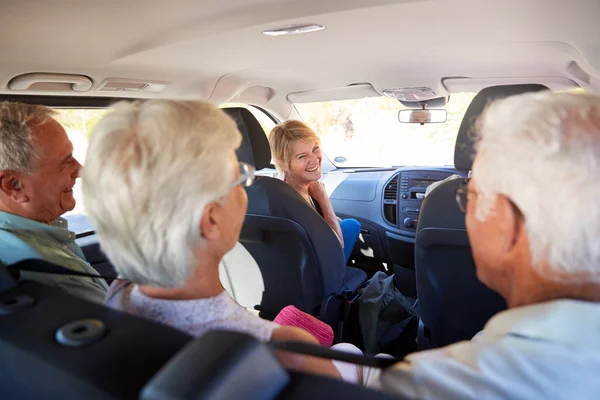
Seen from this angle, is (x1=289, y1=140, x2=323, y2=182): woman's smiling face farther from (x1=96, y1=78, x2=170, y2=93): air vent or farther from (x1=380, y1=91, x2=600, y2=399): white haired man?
(x1=380, y1=91, x2=600, y2=399): white haired man

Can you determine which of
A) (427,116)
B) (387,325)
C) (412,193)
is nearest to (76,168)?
(387,325)

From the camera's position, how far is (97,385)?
2.23 feet

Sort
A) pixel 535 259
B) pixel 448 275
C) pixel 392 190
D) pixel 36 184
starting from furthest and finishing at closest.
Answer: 1. pixel 392 190
2. pixel 448 275
3. pixel 36 184
4. pixel 535 259

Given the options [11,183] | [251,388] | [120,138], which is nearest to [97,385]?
[251,388]

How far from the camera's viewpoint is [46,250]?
5.05 feet

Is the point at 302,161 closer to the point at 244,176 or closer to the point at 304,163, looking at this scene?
the point at 304,163

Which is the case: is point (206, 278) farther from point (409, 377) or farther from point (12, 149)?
point (12, 149)

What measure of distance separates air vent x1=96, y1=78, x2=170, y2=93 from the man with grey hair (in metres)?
0.98

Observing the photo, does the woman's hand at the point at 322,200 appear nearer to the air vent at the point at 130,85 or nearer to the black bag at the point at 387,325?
the black bag at the point at 387,325

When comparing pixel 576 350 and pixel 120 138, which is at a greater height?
pixel 120 138

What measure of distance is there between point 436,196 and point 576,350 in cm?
123

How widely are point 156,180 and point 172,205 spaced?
0.06 metres

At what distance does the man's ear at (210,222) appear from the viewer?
967 mm

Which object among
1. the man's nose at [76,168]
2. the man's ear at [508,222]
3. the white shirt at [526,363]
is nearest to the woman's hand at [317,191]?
the man's nose at [76,168]
